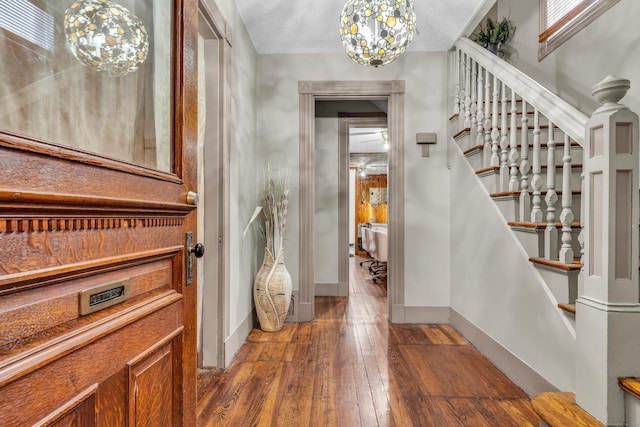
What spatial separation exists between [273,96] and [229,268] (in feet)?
5.72

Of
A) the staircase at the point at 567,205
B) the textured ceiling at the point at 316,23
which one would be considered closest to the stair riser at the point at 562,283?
the staircase at the point at 567,205

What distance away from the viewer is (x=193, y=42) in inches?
43.5

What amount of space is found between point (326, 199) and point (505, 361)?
270 cm

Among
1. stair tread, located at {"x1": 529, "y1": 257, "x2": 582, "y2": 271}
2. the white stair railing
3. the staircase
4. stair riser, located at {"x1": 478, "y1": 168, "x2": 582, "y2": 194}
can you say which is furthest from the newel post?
stair riser, located at {"x1": 478, "y1": 168, "x2": 582, "y2": 194}

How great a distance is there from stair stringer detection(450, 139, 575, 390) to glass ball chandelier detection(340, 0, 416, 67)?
4.26ft

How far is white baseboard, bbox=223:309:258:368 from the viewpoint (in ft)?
7.43

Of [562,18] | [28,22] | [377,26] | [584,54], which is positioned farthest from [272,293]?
[562,18]

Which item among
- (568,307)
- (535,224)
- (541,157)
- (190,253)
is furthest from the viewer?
(541,157)

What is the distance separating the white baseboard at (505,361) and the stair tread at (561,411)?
51 centimetres

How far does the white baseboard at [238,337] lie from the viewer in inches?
89.2

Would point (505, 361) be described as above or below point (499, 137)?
below

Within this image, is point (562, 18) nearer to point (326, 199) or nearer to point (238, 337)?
point (326, 199)

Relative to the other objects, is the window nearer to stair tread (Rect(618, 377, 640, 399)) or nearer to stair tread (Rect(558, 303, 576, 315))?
stair tread (Rect(558, 303, 576, 315))

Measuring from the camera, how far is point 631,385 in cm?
111
